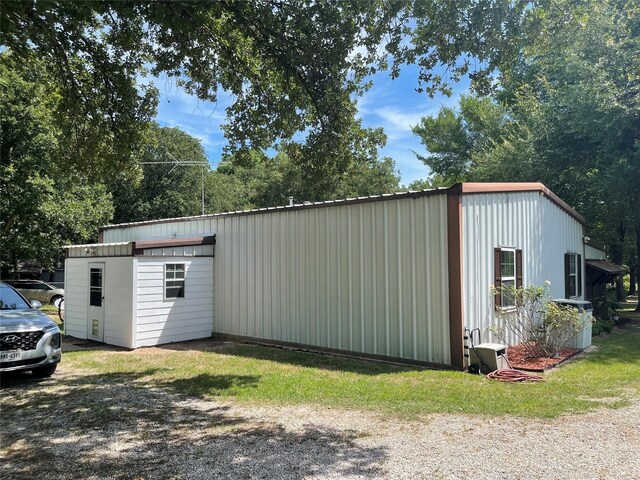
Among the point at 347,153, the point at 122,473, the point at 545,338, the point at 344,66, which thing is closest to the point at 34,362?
the point at 122,473

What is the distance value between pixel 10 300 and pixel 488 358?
797 cm

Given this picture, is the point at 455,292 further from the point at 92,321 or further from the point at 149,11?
the point at 92,321

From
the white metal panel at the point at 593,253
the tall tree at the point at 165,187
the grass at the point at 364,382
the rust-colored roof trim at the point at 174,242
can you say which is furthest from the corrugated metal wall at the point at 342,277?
the tall tree at the point at 165,187

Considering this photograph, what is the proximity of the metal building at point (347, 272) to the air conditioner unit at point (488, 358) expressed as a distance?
0.82 feet

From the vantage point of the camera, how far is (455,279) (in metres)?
7.84

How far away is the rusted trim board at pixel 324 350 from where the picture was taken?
8197mm

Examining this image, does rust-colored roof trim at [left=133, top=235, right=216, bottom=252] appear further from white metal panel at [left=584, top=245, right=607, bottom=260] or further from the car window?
white metal panel at [left=584, top=245, right=607, bottom=260]

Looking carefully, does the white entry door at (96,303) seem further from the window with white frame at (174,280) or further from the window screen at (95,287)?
the window with white frame at (174,280)

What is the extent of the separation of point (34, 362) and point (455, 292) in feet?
21.8

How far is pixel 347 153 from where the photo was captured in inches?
326

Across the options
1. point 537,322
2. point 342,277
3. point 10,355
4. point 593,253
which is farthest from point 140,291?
point 593,253

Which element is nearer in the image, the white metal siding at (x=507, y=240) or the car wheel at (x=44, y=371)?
the car wheel at (x=44, y=371)

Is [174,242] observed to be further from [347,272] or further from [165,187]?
[165,187]

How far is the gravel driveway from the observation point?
3.98m
